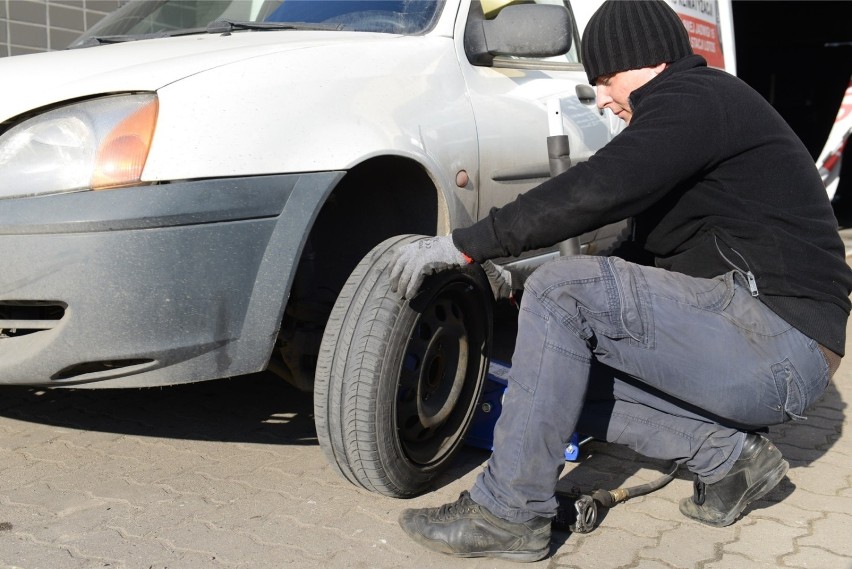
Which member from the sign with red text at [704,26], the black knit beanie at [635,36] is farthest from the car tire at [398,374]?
the sign with red text at [704,26]

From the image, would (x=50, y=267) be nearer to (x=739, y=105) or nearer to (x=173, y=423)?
(x=173, y=423)

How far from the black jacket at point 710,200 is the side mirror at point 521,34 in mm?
672

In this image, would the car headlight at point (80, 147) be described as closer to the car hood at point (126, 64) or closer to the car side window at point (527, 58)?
the car hood at point (126, 64)

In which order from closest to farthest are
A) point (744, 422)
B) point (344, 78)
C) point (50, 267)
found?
1. point (50, 267)
2. point (744, 422)
3. point (344, 78)

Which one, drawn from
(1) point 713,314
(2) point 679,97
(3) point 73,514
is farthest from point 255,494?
(2) point 679,97

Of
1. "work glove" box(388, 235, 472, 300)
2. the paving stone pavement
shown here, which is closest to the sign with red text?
the paving stone pavement

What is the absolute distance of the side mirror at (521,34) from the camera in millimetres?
3043

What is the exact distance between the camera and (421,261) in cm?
239

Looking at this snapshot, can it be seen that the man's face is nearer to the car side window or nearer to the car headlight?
the car side window

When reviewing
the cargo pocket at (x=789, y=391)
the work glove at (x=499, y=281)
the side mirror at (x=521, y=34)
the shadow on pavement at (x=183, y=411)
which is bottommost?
the shadow on pavement at (x=183, y=411)

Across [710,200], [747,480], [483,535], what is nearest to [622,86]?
[710,200]

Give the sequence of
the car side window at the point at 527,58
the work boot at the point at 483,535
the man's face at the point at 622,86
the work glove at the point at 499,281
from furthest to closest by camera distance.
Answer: the car side window at the point at 527,58, the work glove at the point at 499,281, the man's face at the point at 622,86, the work boot at the point at 483,535

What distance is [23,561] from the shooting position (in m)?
2.27

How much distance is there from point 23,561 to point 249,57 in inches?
55.4
